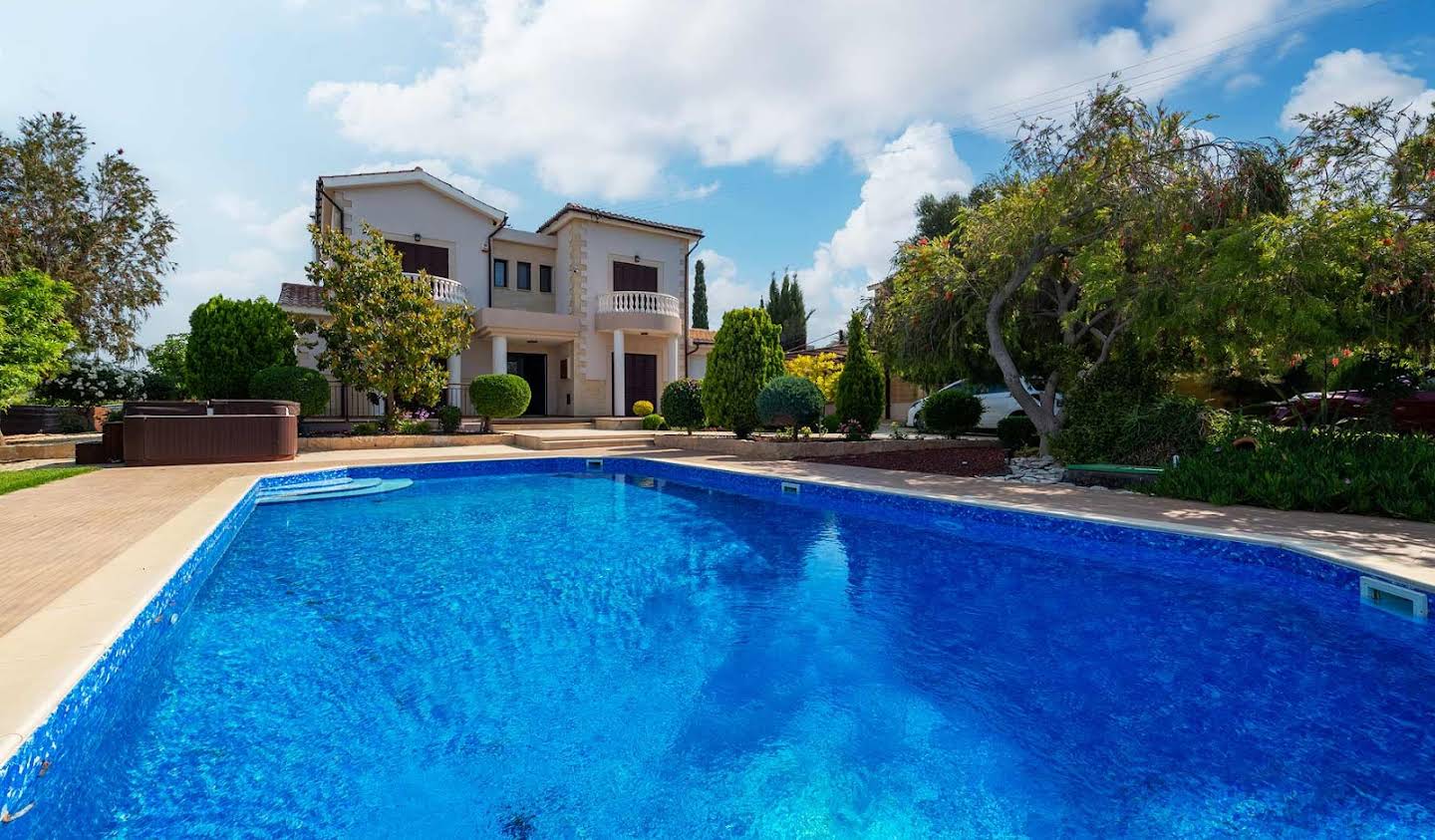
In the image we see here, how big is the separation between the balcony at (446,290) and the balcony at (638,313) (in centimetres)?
424

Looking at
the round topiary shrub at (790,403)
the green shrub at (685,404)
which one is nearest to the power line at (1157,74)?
the round topiary shrub at (790,403)

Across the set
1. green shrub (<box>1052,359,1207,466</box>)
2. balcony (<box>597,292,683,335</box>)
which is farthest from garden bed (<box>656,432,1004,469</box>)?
balcony (<box>597,292,683,335</box>)

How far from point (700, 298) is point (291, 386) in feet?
102

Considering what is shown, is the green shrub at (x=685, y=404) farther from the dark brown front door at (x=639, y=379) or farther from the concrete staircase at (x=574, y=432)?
the dark brown front door at (x=639, y=379)

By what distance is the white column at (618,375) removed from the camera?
2039 centimetres

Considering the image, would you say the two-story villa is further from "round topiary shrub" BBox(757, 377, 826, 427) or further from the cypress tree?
the cypress tree

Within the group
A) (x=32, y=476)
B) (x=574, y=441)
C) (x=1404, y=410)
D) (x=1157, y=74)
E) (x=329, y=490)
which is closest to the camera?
(x=32, y=476)

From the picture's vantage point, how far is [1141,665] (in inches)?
152

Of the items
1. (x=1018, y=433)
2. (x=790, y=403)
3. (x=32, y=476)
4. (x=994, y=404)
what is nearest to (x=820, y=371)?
(x=994, y=404)

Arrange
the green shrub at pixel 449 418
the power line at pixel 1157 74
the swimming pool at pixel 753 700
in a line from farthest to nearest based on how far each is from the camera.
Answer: the green shrub at pixel 449 418, the power line at pixel 1157 74, the swimming pool at pixel 753 700

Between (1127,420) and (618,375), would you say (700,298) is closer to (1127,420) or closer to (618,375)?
(618,375)

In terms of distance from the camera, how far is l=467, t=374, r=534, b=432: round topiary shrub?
53.1ft

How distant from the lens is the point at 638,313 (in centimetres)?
2067

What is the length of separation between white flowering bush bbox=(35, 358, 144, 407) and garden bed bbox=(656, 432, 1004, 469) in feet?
56.8
